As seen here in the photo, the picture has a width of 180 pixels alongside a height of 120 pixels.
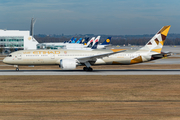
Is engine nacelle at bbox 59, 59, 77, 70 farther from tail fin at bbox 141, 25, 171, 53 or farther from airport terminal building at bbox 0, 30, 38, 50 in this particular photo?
airport terminal building at bbox 0, 30, 38, 50

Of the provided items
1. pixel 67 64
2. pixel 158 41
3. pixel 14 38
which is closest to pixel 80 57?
pixel 67 64

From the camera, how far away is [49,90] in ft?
80.5

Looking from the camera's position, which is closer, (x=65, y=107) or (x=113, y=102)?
(x=65, y=107)

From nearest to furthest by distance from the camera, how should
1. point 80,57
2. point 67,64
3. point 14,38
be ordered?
point 67,64, point 80,57, point 14,38

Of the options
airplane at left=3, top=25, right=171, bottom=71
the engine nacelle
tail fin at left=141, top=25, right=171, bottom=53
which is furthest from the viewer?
tail fin at left=141, top=25, right=171, bottom=53

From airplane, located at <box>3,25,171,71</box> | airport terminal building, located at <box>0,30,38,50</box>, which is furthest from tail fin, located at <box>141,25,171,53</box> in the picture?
airport terminal building, located at <box>0,30,38,50</box>

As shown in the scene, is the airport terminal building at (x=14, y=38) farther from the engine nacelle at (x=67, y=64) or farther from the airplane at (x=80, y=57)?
the engine nacelle at (x=67, y=64)

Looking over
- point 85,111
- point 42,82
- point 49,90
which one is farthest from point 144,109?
point 42,82

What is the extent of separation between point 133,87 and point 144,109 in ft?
28.9

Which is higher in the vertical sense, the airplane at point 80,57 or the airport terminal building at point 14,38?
the airport terminal building at point 14,38

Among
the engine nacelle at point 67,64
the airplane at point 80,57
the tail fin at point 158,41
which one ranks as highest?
the tail fin at point 158,41

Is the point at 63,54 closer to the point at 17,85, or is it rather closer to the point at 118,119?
the point at 17,85

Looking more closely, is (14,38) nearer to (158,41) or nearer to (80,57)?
(80,57)

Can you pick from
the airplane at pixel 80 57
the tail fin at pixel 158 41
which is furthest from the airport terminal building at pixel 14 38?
the tail fin at pixel 158 41
